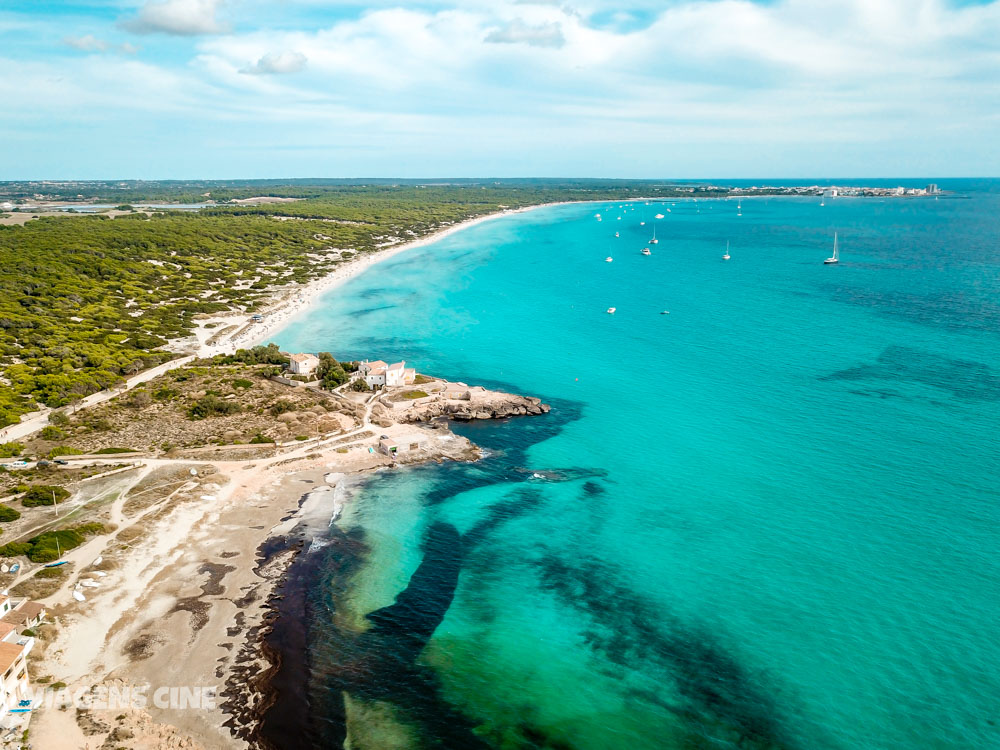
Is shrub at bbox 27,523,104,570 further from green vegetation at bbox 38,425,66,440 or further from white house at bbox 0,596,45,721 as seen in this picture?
green vegetation at bbox 38,425,66,440

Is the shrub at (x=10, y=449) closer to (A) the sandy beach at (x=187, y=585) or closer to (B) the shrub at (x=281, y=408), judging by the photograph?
(A) the sandy beach at (x=187, y=585)

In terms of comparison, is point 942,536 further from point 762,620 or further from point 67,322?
point 67,322

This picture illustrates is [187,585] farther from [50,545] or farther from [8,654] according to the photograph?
[8,654]

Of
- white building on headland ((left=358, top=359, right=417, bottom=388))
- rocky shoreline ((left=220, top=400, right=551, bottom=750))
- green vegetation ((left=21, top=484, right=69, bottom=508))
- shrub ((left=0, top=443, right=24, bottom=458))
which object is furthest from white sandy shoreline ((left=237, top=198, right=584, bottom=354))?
rocky shoreline ((left=220, top=400, right=551, bottom=750))

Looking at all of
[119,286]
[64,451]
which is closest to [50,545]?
[64,451]


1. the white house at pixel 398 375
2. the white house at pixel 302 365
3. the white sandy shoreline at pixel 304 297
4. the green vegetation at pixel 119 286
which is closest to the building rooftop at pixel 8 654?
the green vegetation at pixel 119 286

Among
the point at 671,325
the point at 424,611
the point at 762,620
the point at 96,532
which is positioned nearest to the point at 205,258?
the point at 671,325
